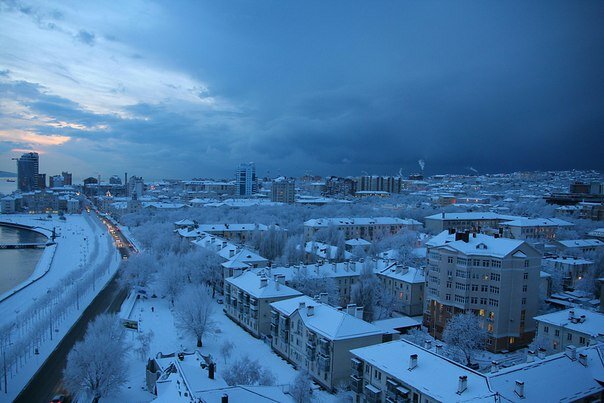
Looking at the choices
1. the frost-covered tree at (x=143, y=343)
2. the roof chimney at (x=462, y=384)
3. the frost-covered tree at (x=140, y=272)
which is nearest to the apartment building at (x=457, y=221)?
the frost-covered tree at (x=140, y=272)

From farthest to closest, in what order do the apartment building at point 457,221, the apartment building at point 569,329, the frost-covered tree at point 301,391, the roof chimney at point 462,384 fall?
the apartment building at point 457,221
the apartment building at point 569,329
the frost-covered tree at point 301,391
the roof chimney at point 462,384

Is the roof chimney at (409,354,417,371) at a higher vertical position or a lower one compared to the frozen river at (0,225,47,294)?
higher

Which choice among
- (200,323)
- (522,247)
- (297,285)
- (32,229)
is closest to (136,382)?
(200,323)

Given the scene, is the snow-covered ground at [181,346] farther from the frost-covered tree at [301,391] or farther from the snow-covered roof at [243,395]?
the snow-covered roof at [243,395]

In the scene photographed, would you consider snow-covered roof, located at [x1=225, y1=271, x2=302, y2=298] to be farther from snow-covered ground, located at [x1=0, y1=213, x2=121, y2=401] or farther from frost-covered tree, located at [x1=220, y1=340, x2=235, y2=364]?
snow-covered ground, located at [x1=0, y1=213, x2=121, y2=401]

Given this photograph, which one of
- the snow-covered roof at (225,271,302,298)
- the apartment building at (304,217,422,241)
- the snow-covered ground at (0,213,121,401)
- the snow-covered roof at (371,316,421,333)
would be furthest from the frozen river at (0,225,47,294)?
the apartment building at (304,217,422,241)

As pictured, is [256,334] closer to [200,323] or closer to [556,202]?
[200,323]

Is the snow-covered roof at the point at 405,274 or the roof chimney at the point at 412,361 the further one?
the snow-covered roof at the point at 405,274
